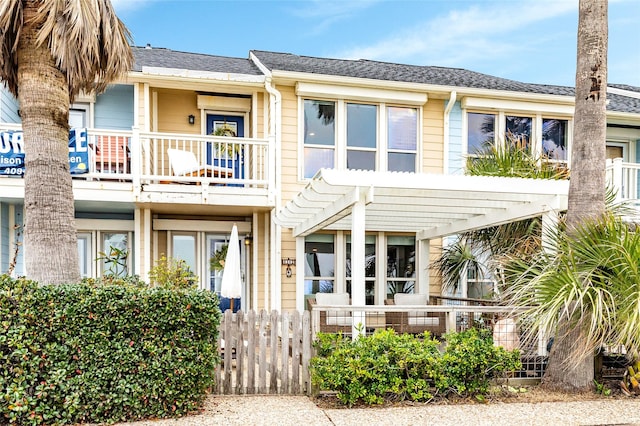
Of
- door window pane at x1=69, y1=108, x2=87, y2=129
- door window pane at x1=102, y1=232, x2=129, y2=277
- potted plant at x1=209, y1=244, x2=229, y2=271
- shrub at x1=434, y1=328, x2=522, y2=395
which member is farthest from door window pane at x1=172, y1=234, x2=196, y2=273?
shrub at x1=434, y1=328, x2=522, y2=395

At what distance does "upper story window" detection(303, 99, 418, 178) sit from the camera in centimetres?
1058

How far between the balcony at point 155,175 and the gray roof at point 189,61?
91.4 inches

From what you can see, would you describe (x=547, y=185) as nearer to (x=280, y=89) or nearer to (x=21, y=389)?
(x=280, y=89)

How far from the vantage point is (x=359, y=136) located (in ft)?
35.6

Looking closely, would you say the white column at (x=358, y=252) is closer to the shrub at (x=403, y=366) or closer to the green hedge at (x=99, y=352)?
the shrub at (x=403, y=366)

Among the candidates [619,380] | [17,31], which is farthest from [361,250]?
[17,31]

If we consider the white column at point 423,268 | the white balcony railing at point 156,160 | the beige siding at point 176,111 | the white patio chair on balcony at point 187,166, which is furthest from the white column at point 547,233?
the beige siding at point 176,111

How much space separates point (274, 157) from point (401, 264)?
13.1 feet

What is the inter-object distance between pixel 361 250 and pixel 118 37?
4.14m

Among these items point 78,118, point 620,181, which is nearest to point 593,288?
point 620,181

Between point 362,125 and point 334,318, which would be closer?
point 334,318

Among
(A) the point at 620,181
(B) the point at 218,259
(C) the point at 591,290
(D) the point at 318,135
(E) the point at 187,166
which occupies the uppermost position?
(D) the point at 318,135

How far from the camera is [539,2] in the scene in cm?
1305

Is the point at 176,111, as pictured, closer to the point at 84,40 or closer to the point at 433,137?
the point at 84,40
